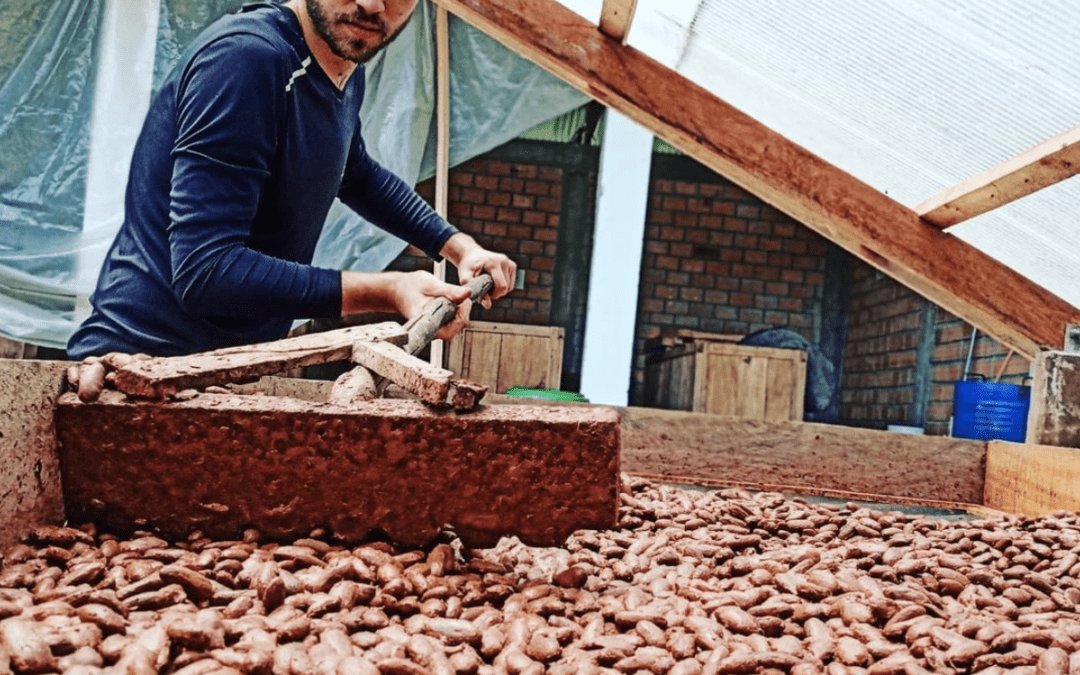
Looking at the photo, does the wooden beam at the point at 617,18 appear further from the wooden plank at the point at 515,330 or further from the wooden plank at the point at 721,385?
the wooden plank at the point at 721,385

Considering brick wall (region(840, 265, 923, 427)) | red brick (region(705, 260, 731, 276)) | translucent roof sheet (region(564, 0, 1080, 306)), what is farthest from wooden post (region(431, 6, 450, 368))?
brick wall (region(840, 265, 923, 427))

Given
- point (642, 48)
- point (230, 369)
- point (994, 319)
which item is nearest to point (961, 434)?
point (994, 319)

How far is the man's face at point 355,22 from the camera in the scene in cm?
177

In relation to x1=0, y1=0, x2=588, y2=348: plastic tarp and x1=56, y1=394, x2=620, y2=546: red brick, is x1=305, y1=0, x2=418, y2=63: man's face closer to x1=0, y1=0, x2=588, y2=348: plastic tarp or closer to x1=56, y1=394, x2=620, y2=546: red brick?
x1=56, y1=394, x2=620, y2=546: red brick

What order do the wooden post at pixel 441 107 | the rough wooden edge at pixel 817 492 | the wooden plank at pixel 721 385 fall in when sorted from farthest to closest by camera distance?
the wooden plank at pixel 721 385, the wooden post at pixel 441 107, the rough wooden edge at pixel 817 492

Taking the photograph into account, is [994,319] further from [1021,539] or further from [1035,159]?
[1021,539]

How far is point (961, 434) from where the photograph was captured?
392 centimetres

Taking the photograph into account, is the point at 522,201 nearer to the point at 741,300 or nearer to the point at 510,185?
the point at 510,185

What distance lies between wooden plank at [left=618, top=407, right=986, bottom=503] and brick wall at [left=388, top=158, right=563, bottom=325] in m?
4.00

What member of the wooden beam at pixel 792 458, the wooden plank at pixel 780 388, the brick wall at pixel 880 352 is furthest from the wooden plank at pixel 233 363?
the brick wall at pixel 880 352

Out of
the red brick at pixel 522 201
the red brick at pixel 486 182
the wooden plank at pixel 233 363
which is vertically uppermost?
the red brick at pixel 486 182

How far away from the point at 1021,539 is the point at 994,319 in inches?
52.4

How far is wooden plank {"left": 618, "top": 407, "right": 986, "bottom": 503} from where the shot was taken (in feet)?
9.19

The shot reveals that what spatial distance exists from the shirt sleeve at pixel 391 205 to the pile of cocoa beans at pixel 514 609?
106 cm
